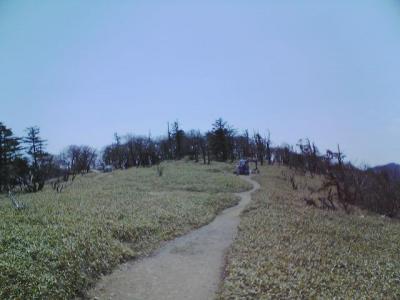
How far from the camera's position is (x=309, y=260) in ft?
40.5

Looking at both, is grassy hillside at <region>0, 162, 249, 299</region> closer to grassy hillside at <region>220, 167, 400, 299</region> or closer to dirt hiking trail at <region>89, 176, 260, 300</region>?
dirt hiking trail at <region>89, 176, 260, 300</region>

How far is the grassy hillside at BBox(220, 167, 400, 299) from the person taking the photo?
32.1 feet

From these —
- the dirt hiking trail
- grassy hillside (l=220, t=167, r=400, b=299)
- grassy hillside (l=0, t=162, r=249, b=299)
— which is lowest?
grassy hillside (l=220, t=167, r=400, b=299)

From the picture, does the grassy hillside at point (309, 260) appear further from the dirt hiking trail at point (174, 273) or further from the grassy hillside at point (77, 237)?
the grassy hillside at point (77, 237)

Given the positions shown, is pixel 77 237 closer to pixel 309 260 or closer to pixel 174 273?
pixel 174 273

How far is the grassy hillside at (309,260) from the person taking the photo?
9773 millimetres

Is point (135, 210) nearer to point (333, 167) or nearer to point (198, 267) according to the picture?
point (198, 267)

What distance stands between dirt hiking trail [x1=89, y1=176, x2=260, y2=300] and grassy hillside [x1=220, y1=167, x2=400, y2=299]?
597mm

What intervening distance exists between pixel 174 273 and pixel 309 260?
4784 millimetres

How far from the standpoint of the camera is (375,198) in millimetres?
31578

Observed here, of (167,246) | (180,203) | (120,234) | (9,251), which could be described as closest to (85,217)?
(120,234)

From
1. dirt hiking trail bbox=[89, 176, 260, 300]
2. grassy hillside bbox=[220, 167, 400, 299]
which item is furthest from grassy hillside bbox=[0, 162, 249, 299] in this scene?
grassy hillside bbox=[220, 167, 400, 299]

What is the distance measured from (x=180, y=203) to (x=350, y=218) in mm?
11163

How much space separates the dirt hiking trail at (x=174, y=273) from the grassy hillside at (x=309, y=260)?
0.60 meters
